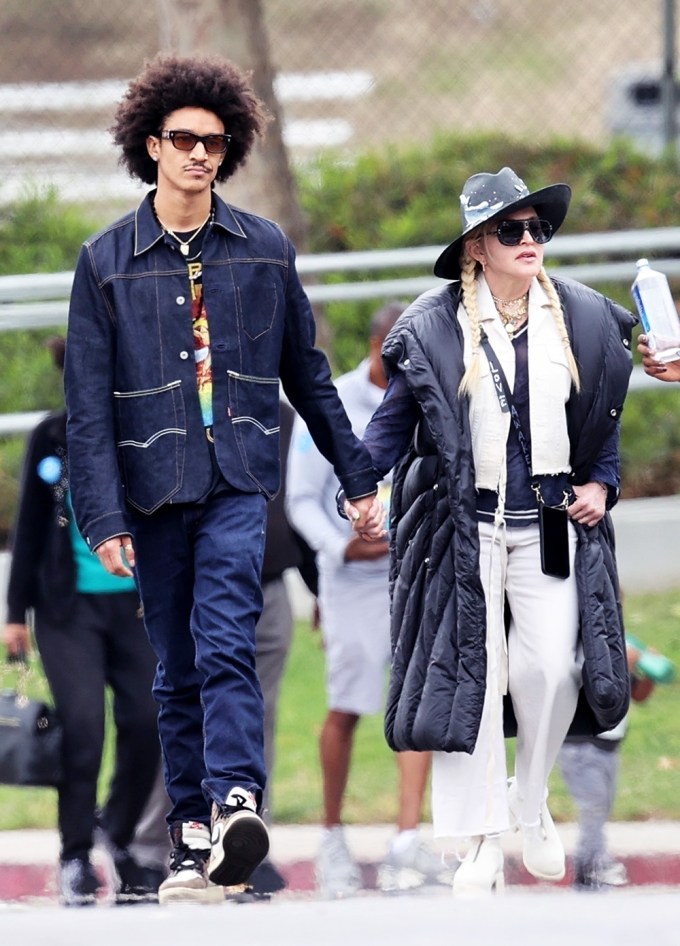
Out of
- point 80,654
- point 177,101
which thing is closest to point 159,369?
point 177,101

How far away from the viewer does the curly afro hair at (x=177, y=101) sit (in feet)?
16.9

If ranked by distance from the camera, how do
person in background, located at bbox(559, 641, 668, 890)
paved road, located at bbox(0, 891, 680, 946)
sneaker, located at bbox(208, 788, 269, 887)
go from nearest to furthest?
paved road, located at bbox(0, 891, 680, 946), sneaker, located at bbox(208, 788, 269, 887), person in background, located at bbox(559, 641, 668, 890)

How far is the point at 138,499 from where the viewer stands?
509 centimetres

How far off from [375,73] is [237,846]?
6868 millimetres

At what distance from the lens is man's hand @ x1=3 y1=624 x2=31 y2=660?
20.9 feet

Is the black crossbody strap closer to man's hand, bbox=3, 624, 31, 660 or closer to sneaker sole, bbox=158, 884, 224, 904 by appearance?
sneaker sole, bbox=158, 884, 224, 904

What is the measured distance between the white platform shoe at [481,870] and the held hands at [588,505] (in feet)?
3.08

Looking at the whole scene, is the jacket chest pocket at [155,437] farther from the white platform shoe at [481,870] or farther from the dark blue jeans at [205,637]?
the white platform shoe at [481,870]

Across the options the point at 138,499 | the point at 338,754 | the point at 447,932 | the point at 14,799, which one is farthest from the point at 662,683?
the point at 447,932

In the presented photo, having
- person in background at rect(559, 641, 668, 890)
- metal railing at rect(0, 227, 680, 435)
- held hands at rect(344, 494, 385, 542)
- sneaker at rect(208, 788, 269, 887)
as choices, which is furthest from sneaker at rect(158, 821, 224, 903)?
metal railing at rect(0, 227, 680, 435)

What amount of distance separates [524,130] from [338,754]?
516cm

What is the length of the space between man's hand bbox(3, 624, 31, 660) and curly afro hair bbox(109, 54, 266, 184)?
178 cm

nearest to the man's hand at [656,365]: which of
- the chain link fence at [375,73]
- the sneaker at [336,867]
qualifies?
the sneaker at [336,867]

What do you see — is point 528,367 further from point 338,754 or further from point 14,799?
point 14,799
